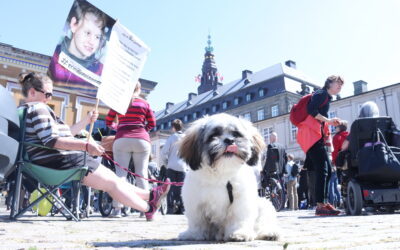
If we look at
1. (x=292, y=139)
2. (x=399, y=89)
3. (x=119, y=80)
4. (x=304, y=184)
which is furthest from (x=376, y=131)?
(x=292, y=139)

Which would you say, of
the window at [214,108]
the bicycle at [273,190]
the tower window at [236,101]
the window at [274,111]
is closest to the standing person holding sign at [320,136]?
the bicycle at [273,190]

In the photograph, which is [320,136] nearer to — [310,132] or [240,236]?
[310,132]

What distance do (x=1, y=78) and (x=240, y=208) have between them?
26.1m

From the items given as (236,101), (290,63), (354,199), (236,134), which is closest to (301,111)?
(354,199)

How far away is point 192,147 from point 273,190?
771cm

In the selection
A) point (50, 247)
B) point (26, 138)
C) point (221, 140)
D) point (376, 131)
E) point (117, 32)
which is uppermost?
point (117, 32)

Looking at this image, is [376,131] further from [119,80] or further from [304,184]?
[304,184]

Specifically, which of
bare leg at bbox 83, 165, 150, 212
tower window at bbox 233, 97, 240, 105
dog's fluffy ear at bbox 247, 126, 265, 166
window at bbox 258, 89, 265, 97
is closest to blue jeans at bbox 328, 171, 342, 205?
bare leg at bbox 83, 165, 150, 212

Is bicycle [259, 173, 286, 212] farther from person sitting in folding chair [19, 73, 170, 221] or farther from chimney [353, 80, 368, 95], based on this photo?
chimney [353, 80, 368, 95]

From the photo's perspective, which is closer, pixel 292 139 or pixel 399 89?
pixel 399 89

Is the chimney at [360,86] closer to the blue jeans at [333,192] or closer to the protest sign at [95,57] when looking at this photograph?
the blue jeans at [333,192]

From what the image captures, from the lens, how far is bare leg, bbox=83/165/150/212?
4699 mm

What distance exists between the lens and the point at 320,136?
6090 millimetres

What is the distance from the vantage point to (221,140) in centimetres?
289
